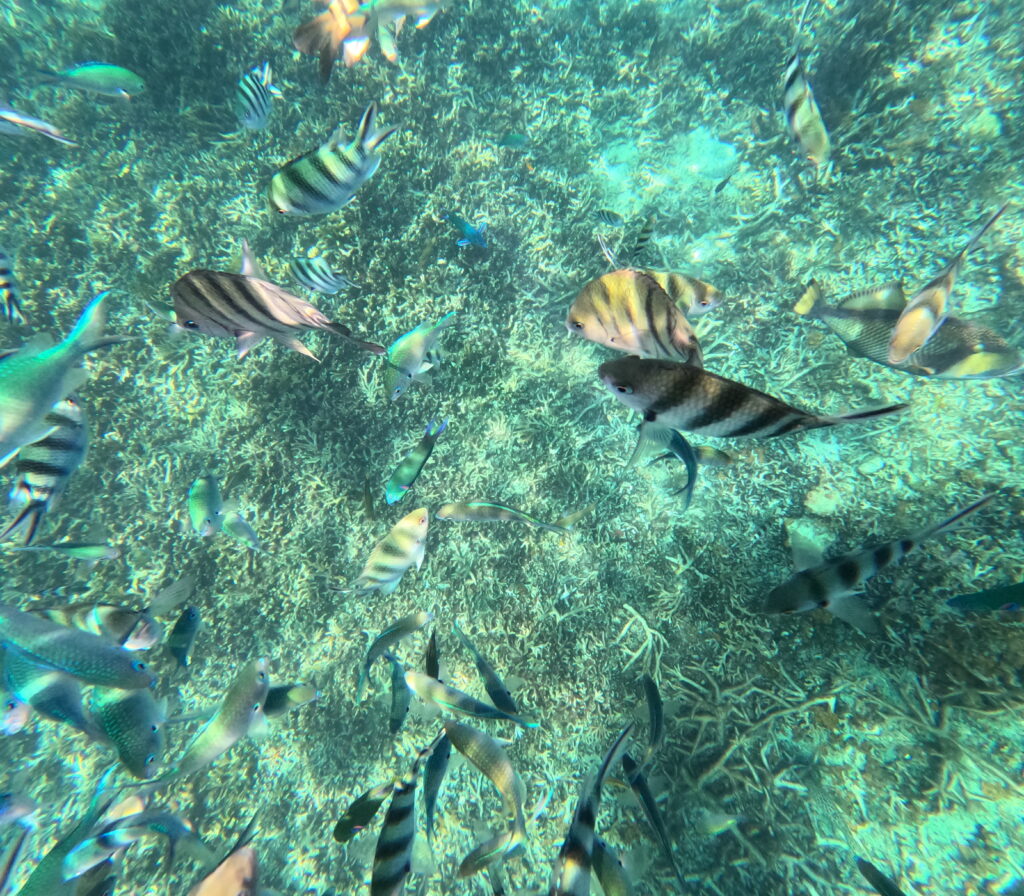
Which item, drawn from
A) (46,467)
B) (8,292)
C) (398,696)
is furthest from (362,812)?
(8,292)

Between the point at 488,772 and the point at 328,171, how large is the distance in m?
3.30

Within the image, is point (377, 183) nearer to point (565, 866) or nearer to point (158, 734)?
point (158, 734)

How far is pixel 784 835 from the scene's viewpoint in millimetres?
2617

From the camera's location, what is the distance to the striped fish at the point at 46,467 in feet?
8.02

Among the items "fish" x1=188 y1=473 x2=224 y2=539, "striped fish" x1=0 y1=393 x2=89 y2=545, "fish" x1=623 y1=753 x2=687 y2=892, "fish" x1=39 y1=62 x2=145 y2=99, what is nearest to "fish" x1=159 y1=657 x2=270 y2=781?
"fish" x1=188 y1=473 x2=224 y2=539

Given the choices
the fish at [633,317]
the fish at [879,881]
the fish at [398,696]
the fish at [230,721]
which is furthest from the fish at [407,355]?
the fish at [879,881]

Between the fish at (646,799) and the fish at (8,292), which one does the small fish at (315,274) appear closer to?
the fish at (8,292)

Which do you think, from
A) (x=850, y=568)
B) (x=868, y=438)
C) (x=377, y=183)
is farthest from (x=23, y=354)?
(x=868, y=438)

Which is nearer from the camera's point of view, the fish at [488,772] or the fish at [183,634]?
the fish at [488,772]

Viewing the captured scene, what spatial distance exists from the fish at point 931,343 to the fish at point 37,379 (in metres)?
4.28

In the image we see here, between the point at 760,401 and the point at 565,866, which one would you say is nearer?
the point at 760,401

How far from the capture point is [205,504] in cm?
324

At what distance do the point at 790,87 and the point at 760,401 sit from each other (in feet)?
9.68

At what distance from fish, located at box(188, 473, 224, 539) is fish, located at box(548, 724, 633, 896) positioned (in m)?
3.17
